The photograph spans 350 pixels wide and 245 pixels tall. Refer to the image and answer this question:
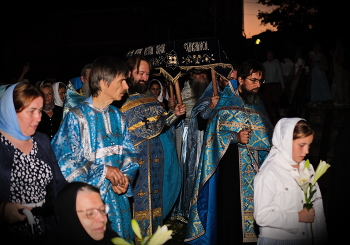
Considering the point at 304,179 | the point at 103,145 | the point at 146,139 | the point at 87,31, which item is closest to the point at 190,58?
the point at 146,139

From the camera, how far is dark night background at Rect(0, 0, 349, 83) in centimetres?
2606

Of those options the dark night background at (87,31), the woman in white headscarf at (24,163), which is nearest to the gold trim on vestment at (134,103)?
the woman in white headscarf at (24,163)

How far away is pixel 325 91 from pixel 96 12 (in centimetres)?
1807

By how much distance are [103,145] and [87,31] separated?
25001 millimetres

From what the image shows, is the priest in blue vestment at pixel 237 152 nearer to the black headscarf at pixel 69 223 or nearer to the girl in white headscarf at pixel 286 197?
the girl in white headscarf at pixel 286 197

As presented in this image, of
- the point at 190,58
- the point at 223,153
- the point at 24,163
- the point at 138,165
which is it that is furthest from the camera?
the point at 190,58

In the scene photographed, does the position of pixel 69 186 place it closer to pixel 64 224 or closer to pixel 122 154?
pixel 64 224

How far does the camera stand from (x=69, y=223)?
8.60 feet

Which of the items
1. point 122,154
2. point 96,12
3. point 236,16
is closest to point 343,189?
point 122,154

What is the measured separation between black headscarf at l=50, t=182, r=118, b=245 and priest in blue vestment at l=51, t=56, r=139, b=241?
0.82 m

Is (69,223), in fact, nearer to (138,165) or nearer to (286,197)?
(138,165)

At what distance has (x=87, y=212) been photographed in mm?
2639

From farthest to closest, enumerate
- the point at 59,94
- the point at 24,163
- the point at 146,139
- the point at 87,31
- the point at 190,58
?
the point at 87,31
the point at 59,94
the point at 190,58
the point at 146,139
the point at 24,163

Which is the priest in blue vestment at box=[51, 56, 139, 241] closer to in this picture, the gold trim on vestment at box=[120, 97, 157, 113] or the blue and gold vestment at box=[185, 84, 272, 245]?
the gold trim on vestment at box=[120, 97, 157, 113]
